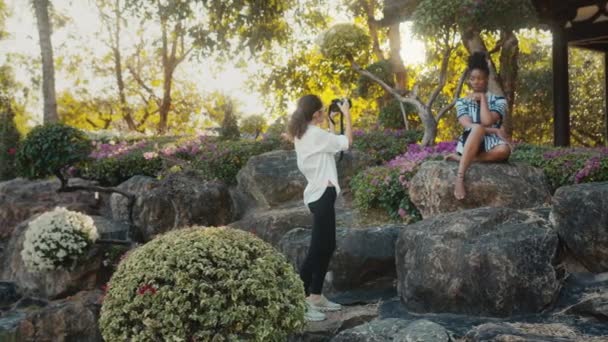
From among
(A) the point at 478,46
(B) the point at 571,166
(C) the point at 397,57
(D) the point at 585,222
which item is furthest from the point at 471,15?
(C) the point at 397,57

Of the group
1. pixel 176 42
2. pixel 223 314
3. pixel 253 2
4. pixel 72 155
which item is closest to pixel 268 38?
pixel 253 2

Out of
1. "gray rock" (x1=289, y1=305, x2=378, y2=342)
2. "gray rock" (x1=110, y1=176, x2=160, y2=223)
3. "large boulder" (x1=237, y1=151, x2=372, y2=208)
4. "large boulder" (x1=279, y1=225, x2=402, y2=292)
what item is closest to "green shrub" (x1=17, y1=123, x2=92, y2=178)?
"gray rock" (x1=110, y1=176, x2=160, y2=223)

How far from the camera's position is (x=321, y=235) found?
6773 mm

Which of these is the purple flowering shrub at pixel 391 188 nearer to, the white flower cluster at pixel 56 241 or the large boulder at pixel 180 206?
the large boulder at pixel 180 206

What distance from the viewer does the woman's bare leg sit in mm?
8195

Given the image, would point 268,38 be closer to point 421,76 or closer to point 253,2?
point 253,2

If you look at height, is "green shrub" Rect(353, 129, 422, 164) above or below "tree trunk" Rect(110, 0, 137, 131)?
below

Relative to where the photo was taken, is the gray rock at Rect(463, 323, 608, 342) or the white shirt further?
the white shirt

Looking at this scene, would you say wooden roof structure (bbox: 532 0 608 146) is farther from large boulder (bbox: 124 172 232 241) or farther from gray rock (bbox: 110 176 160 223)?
gray rock (bbox: 110 176 160 223)

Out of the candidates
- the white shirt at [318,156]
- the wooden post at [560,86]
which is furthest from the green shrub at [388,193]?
the wooden post at [560,86]

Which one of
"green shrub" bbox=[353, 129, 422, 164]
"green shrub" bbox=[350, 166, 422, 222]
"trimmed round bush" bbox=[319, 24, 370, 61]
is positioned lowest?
"green shrub" bbox=[350, 166, 422, 222]

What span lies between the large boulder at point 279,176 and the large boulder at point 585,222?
18.4 ft

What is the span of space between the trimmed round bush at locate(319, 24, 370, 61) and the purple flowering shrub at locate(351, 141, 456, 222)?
5099mm

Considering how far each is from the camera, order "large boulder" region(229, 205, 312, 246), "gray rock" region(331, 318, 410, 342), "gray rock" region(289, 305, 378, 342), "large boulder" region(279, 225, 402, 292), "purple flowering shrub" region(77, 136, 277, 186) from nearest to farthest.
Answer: "gray rock" region(331, 318, 410, 342) < "gray rock" region(289, 305, 378, 342) < "large boulder" region(279, 225, 402, 292) < "large boulder" region(229, 205, 312, 246) < "purple flowering shrub" region(77, 136, 277, 186)
